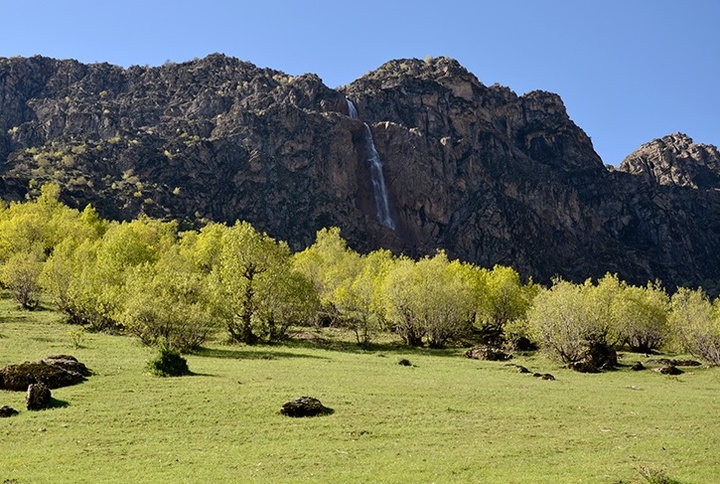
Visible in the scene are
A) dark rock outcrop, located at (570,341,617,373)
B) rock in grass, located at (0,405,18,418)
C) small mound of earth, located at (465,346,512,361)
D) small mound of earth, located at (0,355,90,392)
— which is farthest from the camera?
small mound of earth, located at (465,346,512,361)

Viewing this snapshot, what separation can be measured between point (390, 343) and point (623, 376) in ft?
93.9

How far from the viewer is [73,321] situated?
61812 mm

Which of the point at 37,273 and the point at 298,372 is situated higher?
the point at 37,273

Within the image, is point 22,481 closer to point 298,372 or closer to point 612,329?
point 298,372

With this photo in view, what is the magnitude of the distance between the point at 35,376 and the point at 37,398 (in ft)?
15.3

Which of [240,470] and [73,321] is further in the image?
[73,321]

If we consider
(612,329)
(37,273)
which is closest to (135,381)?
(37,273)

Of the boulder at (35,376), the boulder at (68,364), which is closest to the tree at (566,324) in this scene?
the boulder at (68,364)

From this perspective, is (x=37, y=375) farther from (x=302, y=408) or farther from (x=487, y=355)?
(x=487, y=355)

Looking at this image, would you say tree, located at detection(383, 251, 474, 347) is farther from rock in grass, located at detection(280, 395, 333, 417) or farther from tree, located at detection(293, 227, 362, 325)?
rock in grass, located at detection(280, 395, 333, 417)

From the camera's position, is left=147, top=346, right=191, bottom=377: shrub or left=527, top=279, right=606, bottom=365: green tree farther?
left=527, top=279, right=606, bottom=365: green tree

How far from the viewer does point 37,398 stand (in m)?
26.5

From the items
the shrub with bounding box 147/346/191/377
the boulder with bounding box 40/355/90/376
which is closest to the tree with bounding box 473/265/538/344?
the shrub with bounding box 147/346/191/377

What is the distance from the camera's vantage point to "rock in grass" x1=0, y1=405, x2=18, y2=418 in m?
25.0
